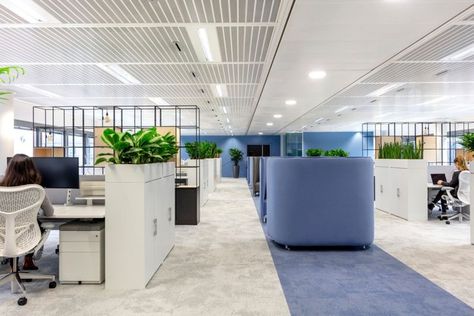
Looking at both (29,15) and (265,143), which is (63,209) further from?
(265,143)

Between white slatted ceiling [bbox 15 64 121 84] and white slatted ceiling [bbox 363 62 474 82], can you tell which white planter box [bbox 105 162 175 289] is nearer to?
white slatted ceiling [bbox 15 64 121 84]

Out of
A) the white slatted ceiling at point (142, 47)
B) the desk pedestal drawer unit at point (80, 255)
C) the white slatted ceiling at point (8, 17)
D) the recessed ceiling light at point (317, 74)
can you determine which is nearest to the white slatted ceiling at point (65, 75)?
the white slatted ceiling at point (142, 47)

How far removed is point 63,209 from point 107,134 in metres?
0.94

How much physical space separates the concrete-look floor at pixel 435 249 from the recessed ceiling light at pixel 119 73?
432cm

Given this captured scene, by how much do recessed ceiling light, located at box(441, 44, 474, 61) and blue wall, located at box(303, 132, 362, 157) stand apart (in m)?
12.6

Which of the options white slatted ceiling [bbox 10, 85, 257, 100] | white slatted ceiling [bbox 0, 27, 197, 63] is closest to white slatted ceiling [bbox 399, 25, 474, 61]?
white slatted ceiling [bbox 0, 27, 197, 63]

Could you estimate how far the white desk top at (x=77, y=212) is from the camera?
3092 millimetres

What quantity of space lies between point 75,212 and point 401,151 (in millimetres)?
5835

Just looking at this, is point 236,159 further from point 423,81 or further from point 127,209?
point 127,209

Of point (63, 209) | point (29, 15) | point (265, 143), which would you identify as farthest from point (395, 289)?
point (265, 143)

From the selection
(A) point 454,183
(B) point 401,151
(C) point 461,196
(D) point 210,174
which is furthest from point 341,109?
(D) point 210,174

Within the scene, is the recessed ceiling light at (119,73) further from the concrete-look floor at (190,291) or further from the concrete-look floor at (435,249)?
the concrete-look floor at (435,249)

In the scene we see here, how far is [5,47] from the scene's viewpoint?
13.0 feet

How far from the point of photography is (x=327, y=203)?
4277 mm
